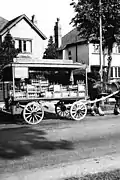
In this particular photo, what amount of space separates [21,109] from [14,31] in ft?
73.3

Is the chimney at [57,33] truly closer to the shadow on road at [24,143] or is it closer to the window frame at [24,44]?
the window frame at [24,44]

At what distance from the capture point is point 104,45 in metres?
24.4

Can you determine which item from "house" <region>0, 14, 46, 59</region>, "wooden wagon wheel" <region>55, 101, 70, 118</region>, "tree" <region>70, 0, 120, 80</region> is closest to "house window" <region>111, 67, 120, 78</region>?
"house" <region>0, 14, 46, 59</region>

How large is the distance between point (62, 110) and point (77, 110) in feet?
3.52

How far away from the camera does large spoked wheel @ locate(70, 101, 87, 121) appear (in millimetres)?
13195

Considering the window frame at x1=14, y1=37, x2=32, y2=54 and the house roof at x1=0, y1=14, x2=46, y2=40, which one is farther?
the window frame at x1=14, y1=37, x2=32, y2=54

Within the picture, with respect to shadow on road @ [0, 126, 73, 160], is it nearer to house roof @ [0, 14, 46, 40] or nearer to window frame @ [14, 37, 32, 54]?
house roof @ [0, 14, 46, 40]

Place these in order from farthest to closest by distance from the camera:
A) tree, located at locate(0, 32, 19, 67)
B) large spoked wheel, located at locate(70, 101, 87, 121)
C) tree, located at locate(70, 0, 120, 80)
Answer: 1. tree, located at locate(0, 32, 19, 67)
2. tree, located at locate(70, 0, 120, 80)
3. large spoked wheel, located at locate(70, 101, 87, 121)

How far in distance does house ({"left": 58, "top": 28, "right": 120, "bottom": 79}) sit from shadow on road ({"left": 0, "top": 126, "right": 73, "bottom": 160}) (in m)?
24.3

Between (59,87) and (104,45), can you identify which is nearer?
(59,87)

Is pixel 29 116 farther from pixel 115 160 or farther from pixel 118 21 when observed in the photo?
pixel 118 21

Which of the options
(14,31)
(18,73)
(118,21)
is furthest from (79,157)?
(14,31)

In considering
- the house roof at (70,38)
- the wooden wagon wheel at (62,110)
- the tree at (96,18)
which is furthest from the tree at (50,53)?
the wooden wagon wheel at (62,110)

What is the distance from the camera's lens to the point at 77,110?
43.7ft
